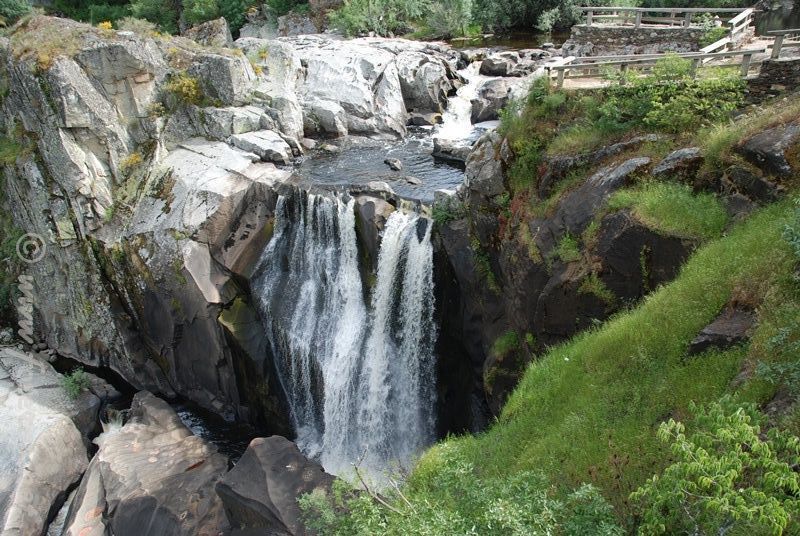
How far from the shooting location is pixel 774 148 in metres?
10.6

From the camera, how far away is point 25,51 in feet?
68.8

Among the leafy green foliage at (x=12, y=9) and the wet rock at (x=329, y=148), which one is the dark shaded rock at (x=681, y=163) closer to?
the wet rock at (x=329, y=148)

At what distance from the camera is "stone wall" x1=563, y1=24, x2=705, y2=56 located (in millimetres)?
17992

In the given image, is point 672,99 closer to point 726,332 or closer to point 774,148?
point 774,148

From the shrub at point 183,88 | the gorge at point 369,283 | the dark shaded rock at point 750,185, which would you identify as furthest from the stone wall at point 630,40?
the shrub at point 183,88

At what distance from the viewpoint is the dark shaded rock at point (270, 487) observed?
1144 cm

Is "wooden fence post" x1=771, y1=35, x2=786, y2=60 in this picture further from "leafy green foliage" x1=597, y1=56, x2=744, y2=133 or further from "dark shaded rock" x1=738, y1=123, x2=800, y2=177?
"dark shaded rock" x1=738, y1=123, x2=800, y2=177

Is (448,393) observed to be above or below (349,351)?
below

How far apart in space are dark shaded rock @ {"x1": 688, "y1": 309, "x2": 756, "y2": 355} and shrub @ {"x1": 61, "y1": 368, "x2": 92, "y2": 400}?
20.7 m

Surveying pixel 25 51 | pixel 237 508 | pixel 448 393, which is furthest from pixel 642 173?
pixel 25 51

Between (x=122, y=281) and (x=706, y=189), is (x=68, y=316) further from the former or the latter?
(x=706, y=189)

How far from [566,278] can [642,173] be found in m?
2.92

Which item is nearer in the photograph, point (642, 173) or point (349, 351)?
point (642, 173)
